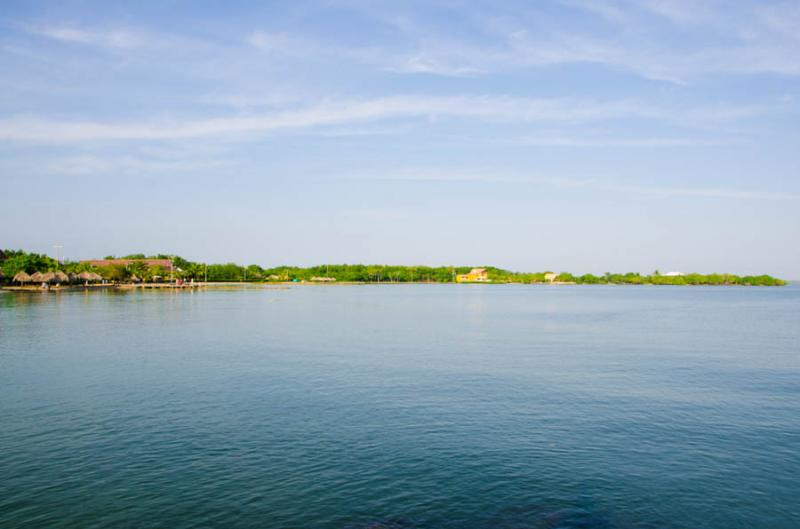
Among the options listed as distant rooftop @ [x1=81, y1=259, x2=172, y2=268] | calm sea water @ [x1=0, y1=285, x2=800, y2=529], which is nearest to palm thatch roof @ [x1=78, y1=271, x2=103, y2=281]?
distant rooftop @ [x1=81, y1=259, x2=172, y2=268]

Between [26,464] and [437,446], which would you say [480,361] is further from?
[26,464]

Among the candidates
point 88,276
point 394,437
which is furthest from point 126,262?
point 394,437

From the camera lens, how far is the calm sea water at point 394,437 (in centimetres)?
1225

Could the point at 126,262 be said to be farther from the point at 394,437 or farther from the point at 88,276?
the point at 394,437

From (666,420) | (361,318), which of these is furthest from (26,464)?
(361,318)

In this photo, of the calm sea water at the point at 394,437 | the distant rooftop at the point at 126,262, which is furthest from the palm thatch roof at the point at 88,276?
the calm sea water at the point at 394,437

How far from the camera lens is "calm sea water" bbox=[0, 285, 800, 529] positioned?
40.2 ft

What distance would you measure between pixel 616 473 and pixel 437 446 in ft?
15.5

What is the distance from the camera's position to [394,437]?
17141 mm

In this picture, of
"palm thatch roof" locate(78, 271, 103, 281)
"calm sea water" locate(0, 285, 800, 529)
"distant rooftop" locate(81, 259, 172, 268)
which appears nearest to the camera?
"calm sea water" locate(0, 285, 800, 529)

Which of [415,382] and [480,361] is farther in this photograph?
[480,361]

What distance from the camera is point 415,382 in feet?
82.9

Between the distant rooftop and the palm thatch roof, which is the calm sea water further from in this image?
the distant rooftop

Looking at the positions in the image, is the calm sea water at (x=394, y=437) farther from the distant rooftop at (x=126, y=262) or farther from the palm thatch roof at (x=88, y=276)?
the distant rooftop at (x=126, y=262)
